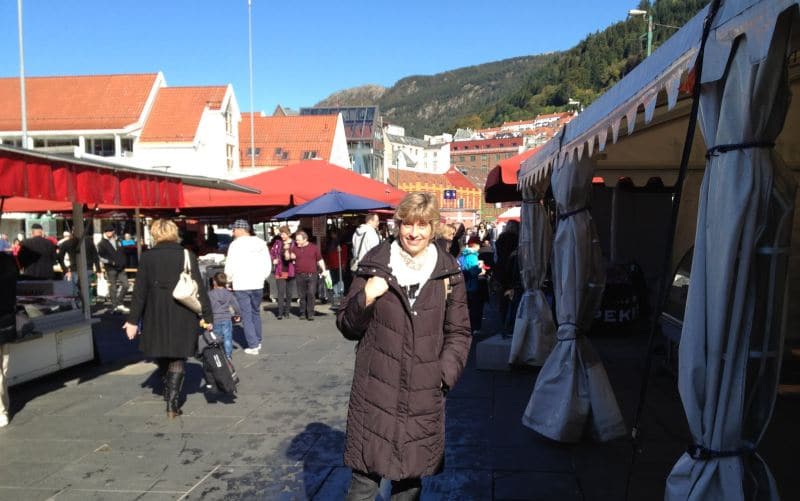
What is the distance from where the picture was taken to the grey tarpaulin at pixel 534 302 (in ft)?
24.0

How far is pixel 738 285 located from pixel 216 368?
4661mm

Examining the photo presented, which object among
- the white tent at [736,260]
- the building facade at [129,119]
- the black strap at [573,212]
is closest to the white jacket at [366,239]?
the black strap at [573,212]

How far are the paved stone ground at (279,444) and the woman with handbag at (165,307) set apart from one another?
724mm

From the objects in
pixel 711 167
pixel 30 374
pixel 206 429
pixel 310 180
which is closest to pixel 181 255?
pixel 206 429

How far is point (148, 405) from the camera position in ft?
20.6

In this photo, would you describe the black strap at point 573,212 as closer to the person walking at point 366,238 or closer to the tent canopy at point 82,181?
the tent canopy at point 82,181

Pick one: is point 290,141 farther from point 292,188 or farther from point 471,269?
point 471,269

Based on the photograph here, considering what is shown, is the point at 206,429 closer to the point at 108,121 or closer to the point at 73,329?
the point at 73,329

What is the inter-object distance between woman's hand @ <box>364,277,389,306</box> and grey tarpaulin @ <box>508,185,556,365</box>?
4.79 metres

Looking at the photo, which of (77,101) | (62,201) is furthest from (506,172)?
(77,101)

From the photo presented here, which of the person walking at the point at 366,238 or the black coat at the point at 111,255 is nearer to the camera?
the person walking at the point at 366,238

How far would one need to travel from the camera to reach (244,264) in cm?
888

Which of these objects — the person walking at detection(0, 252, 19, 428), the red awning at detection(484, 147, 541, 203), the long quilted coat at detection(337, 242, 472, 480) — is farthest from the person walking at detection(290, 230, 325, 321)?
the long quilted coat at detection(337, 242, 472, 480)

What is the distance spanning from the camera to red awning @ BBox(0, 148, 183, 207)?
5391mm
